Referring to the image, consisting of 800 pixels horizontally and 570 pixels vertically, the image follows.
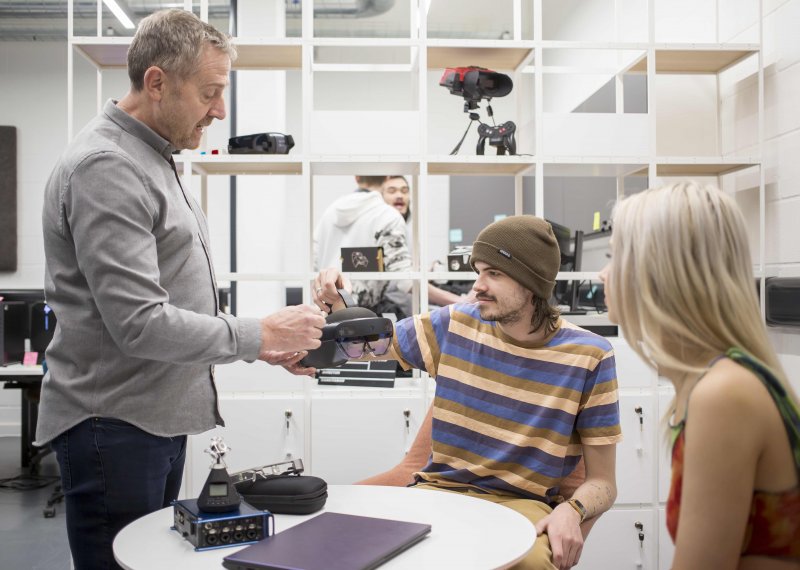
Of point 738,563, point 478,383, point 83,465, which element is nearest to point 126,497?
point 83,465

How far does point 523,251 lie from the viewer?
185 cm

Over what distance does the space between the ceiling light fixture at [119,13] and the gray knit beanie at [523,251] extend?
5126 millimetres

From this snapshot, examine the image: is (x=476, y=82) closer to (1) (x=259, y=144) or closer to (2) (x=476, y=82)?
(2) (x=476, y=82)

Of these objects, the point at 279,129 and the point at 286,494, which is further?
the point at 279,129

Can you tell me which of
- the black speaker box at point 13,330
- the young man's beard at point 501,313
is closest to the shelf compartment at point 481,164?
the young man's beard at point 501,313

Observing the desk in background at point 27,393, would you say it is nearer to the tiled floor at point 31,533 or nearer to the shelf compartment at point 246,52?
the tiled floor at point 31,533

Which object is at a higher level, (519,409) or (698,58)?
(698,58)

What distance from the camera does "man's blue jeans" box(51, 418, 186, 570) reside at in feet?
4.36

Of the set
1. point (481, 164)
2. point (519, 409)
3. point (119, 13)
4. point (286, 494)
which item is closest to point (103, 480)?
point (286, 494)

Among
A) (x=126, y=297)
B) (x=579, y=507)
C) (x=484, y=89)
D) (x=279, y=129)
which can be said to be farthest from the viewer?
(x=279, y=129)

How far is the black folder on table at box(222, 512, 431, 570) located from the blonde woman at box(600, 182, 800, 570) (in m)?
0.43

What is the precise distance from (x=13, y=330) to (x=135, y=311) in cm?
361

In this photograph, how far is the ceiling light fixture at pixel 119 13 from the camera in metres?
5.91

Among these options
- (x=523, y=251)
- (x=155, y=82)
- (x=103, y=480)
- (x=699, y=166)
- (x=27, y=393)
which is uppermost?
(x=699, y=166)
